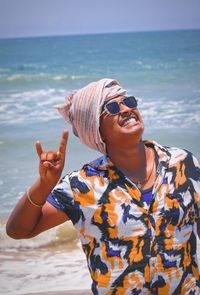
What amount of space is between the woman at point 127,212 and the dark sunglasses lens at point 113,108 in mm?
13

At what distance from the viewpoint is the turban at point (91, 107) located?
A: 7.31ft

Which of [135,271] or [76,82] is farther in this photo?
[76,82]

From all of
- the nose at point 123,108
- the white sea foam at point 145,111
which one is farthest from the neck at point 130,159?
the white sea foam at point 145,111

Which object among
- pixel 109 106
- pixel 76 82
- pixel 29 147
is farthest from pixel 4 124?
pixel 76 82

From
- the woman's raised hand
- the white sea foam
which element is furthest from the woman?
the white sea foam

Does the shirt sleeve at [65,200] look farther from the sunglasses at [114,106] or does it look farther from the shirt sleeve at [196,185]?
the shirt sleeve at [196,185]

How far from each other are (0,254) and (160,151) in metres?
3.56

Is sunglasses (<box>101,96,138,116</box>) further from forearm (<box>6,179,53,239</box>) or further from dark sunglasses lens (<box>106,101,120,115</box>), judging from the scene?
forearm (<box>6,179,53,239</box>)

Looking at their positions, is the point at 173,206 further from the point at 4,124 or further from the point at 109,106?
the point at 4,124

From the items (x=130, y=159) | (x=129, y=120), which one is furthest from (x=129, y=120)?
(x=130, y=159)

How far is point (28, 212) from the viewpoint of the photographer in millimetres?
2107

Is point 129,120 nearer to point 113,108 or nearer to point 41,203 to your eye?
point 113,108

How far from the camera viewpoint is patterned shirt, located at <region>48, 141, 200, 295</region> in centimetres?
206

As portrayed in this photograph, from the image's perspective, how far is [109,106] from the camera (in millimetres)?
2248
